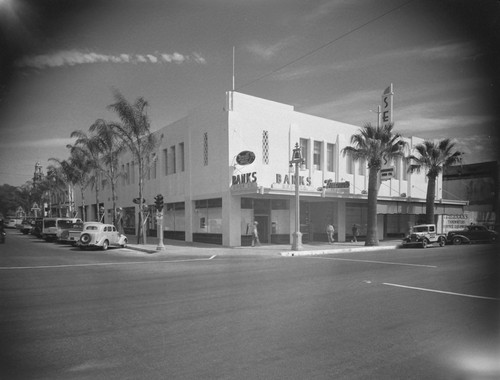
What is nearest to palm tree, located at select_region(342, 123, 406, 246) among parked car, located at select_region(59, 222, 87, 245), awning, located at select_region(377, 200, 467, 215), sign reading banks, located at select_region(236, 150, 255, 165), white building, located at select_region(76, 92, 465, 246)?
white building, located at select_region(76, 92, 465, 246)

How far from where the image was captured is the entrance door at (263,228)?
24234mm

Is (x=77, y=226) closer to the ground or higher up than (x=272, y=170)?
closer to the ground

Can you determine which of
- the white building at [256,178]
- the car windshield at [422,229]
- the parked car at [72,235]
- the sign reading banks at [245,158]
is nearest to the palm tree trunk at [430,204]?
the white building at [256,178]

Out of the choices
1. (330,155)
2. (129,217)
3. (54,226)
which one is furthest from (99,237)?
(330,155)

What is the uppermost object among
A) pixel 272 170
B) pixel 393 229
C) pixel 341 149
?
pixel 341 149

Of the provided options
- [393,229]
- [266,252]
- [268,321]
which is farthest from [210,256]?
[393,229]

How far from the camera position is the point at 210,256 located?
57.2ft

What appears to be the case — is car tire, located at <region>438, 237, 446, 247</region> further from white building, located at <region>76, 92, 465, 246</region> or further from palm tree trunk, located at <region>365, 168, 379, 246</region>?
palm tree trunk, located at <region>365, 168, 379, 246</region>

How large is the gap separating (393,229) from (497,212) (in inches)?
1225

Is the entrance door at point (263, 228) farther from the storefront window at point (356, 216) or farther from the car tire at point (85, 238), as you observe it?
the car tire at point (85, 238)

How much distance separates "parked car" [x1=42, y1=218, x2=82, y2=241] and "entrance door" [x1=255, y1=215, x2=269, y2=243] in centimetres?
1552

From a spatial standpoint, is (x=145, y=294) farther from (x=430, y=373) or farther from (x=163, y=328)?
(x=430, y=373)

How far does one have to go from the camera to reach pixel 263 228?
24.5 metres

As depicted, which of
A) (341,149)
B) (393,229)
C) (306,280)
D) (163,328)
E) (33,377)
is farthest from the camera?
(393,229)
